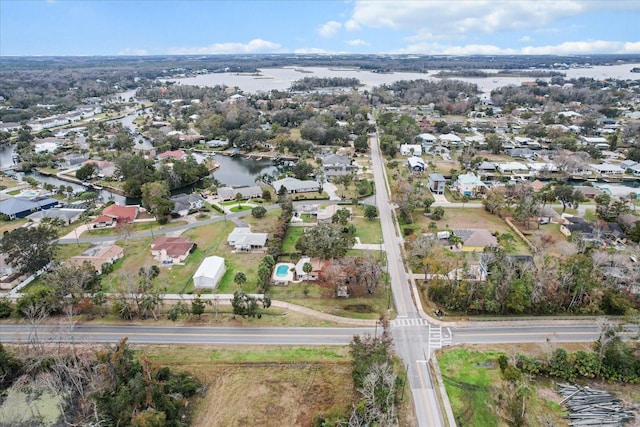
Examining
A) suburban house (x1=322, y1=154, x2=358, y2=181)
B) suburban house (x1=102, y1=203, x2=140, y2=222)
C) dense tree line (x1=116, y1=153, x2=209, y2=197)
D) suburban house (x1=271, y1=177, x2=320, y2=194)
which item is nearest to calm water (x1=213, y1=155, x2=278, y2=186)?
dense tree line (x1=116, y1=153, x2=209, y2=197)

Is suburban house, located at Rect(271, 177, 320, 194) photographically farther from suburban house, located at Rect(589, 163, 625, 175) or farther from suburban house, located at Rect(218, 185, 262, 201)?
suburban house, located at Rect(589, 163, 625, 175)

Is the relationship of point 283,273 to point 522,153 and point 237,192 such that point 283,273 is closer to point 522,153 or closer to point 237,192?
point 237,192

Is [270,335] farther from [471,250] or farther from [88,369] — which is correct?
[471,250]

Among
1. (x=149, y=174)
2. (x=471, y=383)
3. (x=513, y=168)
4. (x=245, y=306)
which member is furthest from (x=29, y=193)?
(x=513, y=168)

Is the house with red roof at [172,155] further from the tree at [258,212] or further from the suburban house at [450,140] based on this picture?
the suburban house at [450,140]

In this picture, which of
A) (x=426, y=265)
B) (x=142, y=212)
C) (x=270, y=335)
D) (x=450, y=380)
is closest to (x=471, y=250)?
(x=426, y=265)

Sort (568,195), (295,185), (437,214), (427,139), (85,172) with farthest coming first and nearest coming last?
1. (427,139)
2. (85,172)
3. (295,185)
4. (568,195)
5. (437,214)

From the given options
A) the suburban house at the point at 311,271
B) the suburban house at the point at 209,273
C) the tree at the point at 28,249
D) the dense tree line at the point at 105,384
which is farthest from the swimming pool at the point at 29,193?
the suburban house at the point at 311,271
